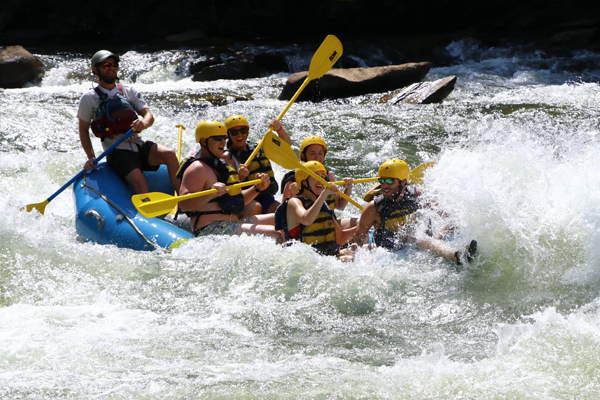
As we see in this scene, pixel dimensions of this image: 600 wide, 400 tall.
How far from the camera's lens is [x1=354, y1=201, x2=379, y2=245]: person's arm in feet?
13.4

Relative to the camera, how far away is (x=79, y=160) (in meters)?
6.83

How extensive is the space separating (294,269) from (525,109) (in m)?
6.07

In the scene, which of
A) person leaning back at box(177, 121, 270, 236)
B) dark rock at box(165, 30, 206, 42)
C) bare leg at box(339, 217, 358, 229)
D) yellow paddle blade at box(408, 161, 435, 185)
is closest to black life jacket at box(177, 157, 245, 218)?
person leaning back at box(177, 121, 270, 236)

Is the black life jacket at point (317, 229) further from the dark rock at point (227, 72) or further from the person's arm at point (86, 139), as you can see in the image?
the dark rock at point (227, 72)

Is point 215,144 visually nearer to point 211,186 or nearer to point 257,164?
point 211,186

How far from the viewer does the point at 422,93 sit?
9172 mm

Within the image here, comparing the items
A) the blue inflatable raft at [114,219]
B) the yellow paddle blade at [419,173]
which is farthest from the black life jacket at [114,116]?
the yellow paddle blade at [419,173]

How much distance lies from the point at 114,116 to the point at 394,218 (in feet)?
8.02

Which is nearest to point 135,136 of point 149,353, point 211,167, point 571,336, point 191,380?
point 211,167

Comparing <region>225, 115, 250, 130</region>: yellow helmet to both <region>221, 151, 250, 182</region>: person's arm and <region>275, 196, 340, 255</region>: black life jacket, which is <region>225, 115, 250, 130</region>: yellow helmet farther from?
<region>275, 196, 340, 255</region>: black life jacket

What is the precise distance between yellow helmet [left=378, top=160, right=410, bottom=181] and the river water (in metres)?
0.31

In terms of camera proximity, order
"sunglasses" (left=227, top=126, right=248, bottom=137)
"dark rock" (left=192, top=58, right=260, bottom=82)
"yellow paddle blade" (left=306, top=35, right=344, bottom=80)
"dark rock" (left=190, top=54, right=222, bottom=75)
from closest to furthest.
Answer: "sunglasses" (left=227, top=126, right=248, bottom=137) < "yellow paddle blade" (left=306, top=35, right=344, bottom=80) < "dark rock" (left=192, top=58, right=260, bottom=82) < "dark rock" (left=190, top=54, right=222, bottom=75)

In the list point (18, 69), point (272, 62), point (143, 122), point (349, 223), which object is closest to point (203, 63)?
point (272, 62)

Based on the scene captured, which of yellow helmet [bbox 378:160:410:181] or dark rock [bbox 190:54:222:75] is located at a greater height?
yellow helmet [bbox 378:160:410:181]
